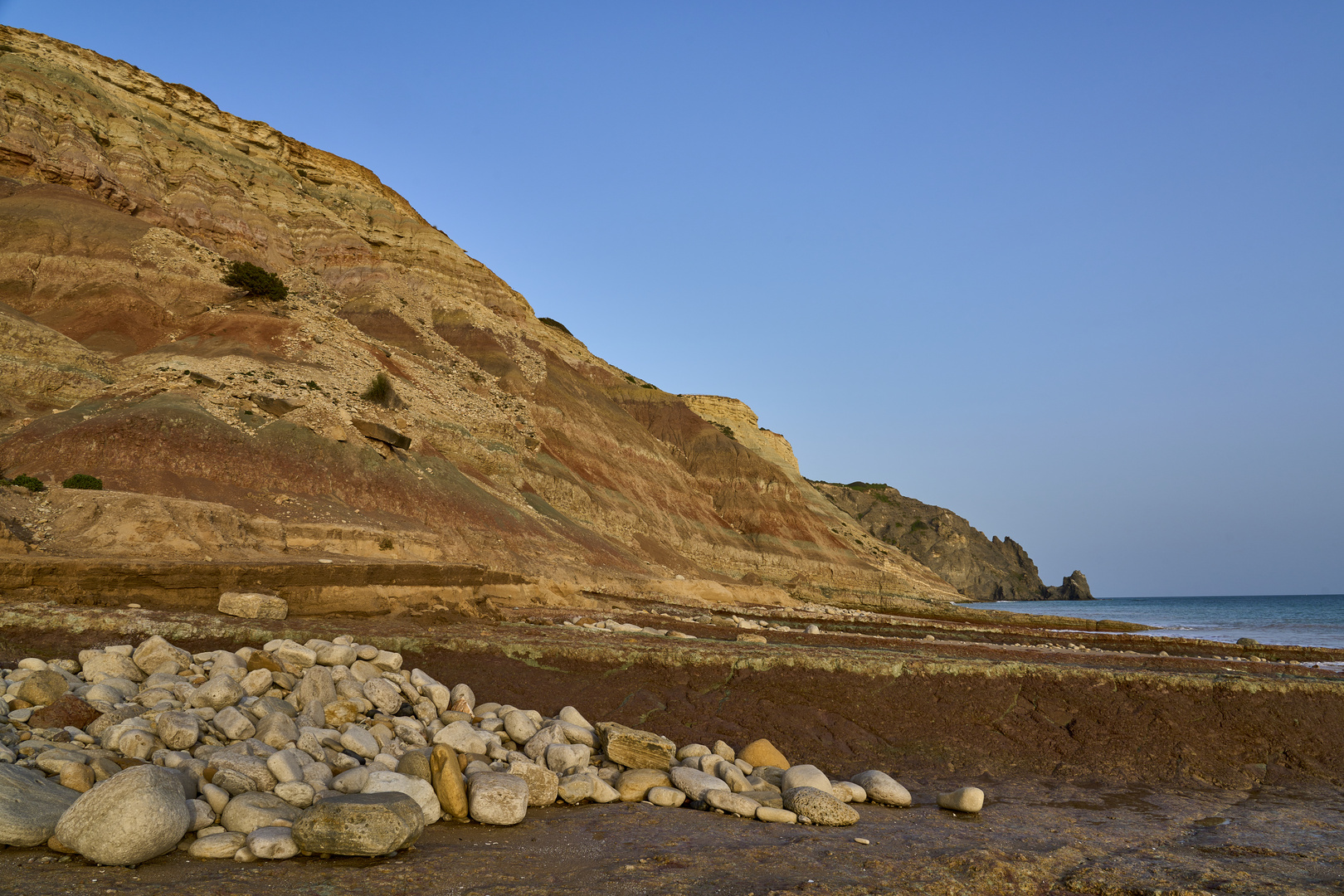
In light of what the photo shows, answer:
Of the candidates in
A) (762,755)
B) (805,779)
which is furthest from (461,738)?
(805,779)

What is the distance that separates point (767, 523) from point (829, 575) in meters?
7.80

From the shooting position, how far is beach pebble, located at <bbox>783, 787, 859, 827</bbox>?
26.3ft

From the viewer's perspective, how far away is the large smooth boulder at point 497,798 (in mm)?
7344

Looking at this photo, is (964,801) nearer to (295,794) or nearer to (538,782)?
(538,782)

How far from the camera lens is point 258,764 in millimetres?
7070

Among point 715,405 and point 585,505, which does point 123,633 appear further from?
point 715,405

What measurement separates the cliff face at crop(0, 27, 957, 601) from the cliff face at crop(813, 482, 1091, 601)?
6449cm

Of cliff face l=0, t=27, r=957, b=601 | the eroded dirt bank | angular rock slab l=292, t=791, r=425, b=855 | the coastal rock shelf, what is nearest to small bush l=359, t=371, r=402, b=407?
cliff face l=0, t=27, r=957, b=601

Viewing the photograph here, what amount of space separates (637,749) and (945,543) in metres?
153

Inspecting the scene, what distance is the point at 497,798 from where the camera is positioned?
7391 mm

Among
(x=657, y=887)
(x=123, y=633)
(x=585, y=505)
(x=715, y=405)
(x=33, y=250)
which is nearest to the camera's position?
(x=657, y=887)

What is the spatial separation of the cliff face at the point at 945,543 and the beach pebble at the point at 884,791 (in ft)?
445

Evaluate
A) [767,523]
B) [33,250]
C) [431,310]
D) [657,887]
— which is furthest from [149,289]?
[767,523]

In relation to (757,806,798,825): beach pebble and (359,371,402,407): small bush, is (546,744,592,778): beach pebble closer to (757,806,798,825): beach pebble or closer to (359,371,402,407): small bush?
(757,806,798,825): beach pebble
